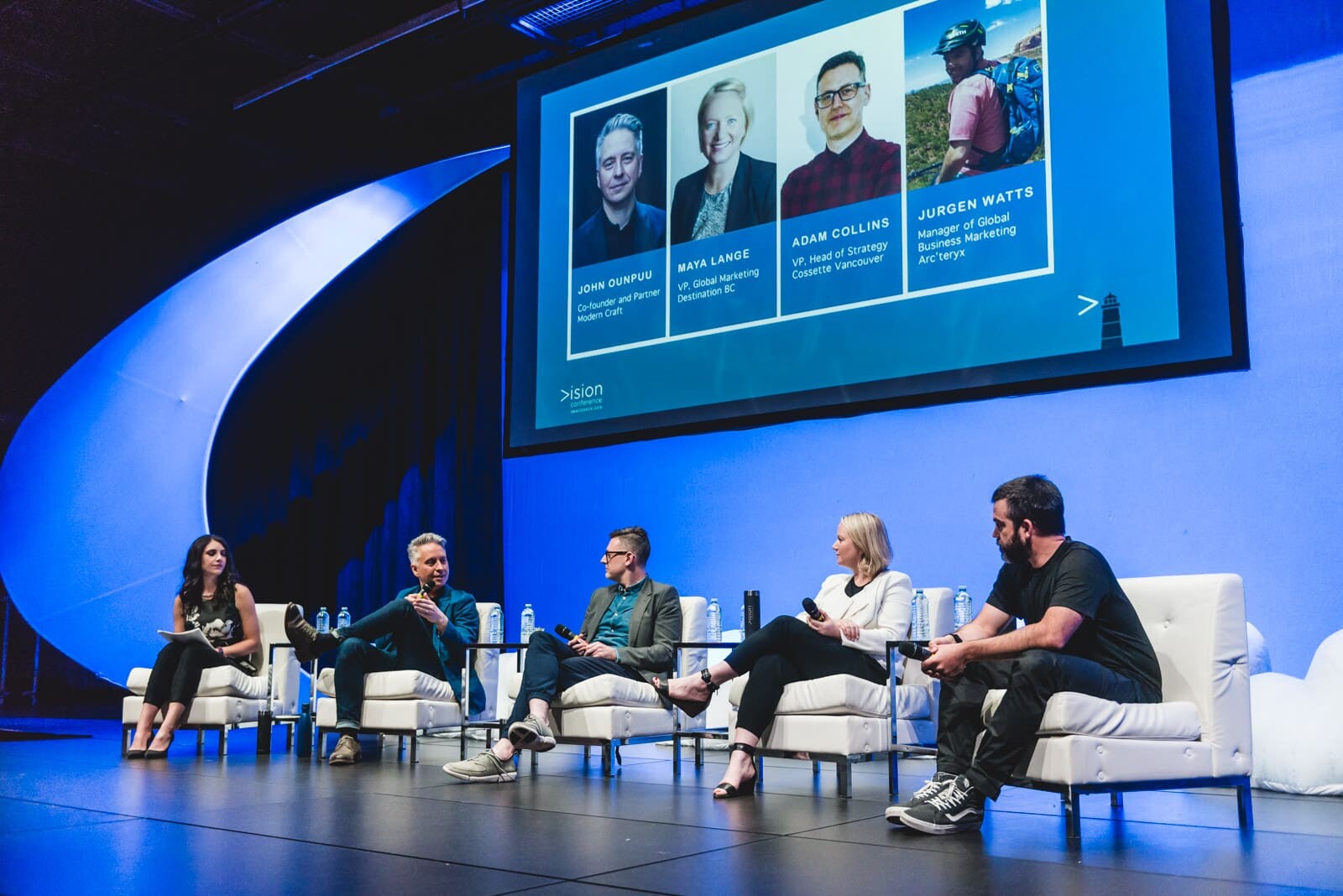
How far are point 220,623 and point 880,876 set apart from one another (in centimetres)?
373

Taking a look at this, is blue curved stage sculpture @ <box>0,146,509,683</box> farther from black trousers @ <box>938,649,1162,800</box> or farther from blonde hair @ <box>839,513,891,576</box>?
black trousers @ <box>938,649,1162,800</box>

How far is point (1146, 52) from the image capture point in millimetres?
4363

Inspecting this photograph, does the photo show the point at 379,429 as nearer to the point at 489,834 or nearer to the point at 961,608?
the point at 961,608

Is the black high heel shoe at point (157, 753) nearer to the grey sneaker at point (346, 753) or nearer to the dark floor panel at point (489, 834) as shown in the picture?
the grey sneaker at point (346, 753)

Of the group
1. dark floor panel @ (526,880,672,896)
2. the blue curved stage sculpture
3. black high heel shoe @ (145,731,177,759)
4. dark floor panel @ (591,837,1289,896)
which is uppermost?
the blue curved stage sculpture

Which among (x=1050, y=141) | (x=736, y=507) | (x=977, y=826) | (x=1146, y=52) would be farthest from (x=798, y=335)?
(x=977, y=826)

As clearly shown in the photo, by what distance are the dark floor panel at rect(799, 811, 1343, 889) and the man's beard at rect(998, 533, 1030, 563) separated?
673 millimetres

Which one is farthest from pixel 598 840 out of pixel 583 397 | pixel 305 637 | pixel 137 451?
pixel 137 451

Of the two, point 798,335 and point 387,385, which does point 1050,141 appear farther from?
point 387,385

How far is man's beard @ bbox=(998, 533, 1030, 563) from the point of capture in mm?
3047

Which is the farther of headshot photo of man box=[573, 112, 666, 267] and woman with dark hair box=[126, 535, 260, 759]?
headshot photo of man box=[573, 112, 666, 267]

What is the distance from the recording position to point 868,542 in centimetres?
394

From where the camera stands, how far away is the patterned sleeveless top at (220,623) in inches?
199

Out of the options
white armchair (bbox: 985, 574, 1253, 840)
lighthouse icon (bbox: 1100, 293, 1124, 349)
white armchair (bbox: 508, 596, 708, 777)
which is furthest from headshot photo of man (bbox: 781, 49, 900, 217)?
white armchair (bbox: 985, 574, 1253, 840)
